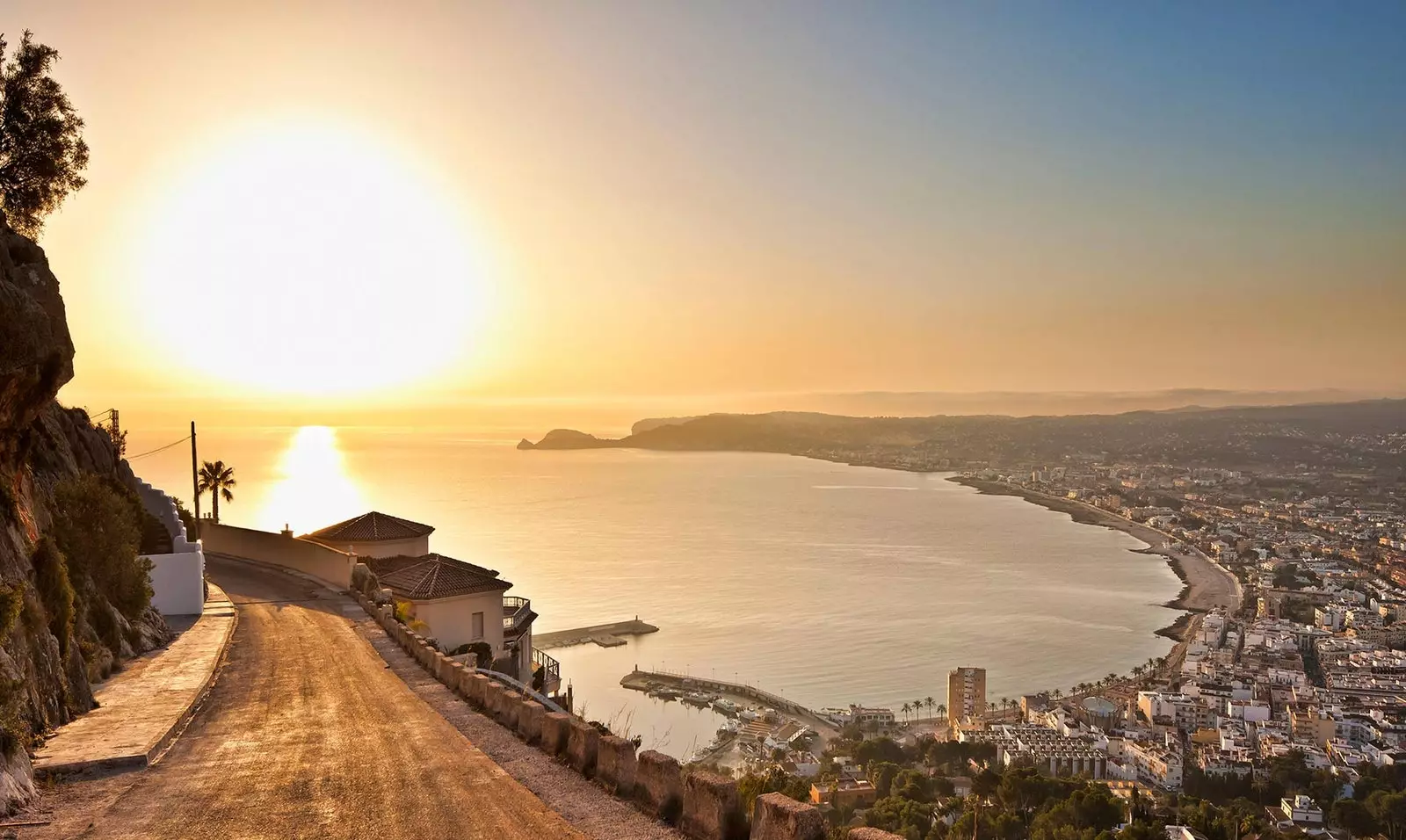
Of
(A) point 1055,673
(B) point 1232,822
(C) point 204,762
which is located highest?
(C) point 204,762

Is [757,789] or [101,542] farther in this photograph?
[101,542]

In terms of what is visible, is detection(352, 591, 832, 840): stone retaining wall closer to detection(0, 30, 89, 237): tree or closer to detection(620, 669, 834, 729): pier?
detection(0, 30, 89, 237): tree

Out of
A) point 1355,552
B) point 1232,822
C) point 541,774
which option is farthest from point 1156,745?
point 1355,552

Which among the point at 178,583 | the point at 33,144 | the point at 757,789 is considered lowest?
the point at 178,583

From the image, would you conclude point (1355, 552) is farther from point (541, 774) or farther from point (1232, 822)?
point (541, 774)

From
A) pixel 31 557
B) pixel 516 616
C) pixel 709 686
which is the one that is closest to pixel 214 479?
pixel 516 616

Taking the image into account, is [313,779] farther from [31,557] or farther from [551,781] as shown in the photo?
[31,557]

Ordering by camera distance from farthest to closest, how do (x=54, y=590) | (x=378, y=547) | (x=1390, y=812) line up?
(x=1390, y=812) < (x=378, y=547) < (x=54, y=590)
